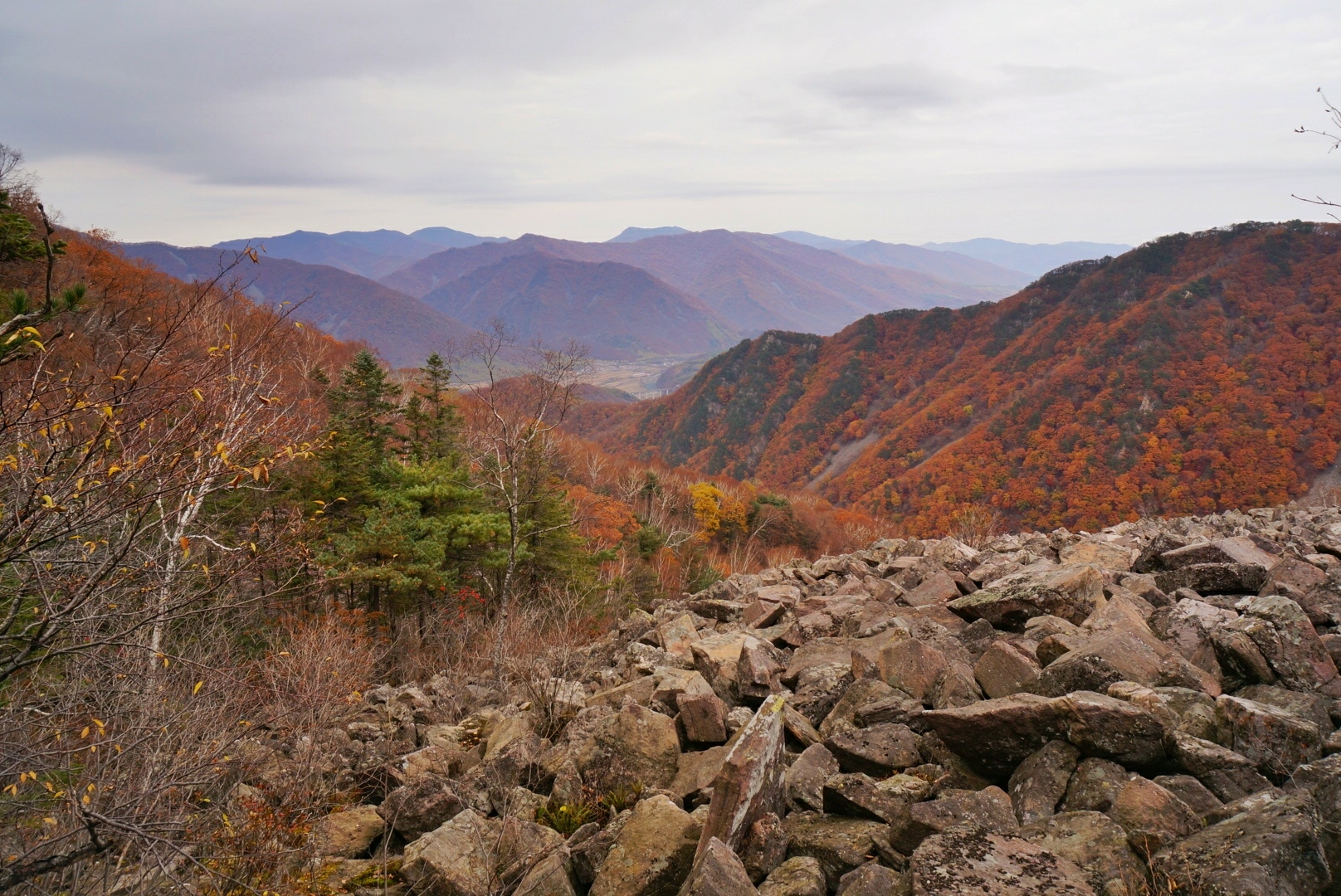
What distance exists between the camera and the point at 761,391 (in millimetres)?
155250

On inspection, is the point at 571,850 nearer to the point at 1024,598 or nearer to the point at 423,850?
the point at 423,850

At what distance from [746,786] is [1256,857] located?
305cm

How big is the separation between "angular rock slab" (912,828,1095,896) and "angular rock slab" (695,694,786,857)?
4.30ft

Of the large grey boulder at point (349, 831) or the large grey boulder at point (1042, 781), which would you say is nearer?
the large grey boulder at point (1042, 781)

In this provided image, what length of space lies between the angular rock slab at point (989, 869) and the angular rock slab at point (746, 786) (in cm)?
131

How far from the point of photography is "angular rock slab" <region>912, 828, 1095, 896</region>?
4.11 m

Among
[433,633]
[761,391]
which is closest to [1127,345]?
[761,391]

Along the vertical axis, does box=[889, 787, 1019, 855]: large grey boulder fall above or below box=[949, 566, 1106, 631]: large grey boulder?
below

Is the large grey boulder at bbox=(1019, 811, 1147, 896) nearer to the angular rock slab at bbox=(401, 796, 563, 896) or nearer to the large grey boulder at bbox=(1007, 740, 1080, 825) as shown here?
the large grey boulder at bbox=(1007, 740, 1080, 825)

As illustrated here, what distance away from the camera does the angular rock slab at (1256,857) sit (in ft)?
12.1

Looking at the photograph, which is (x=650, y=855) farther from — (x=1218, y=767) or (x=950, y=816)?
(x=1218, y=767)

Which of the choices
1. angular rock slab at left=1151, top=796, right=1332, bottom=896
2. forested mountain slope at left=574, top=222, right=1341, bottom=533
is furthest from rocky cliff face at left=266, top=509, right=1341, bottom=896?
forested mountain slope at left=574, top=222, right=1341, bottom=533

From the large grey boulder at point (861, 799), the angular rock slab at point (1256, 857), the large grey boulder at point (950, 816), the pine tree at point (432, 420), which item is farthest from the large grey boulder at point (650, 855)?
the pine tree at point (432, 420)

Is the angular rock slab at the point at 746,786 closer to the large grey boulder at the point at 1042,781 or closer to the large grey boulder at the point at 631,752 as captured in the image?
the large grey boulder at the point at 631,752
